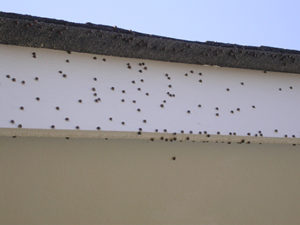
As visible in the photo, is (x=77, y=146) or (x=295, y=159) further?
(x=295, y=159)

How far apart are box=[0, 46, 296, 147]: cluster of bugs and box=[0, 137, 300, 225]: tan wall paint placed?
0.58ft

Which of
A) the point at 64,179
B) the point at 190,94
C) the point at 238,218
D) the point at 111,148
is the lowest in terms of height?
the point at 238,218

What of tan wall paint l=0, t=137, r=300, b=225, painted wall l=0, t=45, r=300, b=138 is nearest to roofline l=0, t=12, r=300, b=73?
painted wall l=0, t=45, r=300, b=138

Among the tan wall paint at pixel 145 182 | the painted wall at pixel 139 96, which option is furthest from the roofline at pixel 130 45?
the tan wall paint at pixel 145 182

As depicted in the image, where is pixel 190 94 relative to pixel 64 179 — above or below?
above

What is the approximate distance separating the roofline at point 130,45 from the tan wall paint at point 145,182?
1.54ft

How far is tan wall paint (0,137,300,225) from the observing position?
2.07 metres

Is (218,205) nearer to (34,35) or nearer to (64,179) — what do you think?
(64,179)

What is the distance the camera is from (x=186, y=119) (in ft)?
7.14

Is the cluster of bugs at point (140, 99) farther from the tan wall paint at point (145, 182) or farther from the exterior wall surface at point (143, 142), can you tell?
the tan wall paint at point (145, 182)

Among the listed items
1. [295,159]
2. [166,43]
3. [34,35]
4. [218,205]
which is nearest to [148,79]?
[166,43]

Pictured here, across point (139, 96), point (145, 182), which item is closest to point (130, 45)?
point (139, 96)

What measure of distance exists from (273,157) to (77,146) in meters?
1.17

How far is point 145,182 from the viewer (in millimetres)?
2266
